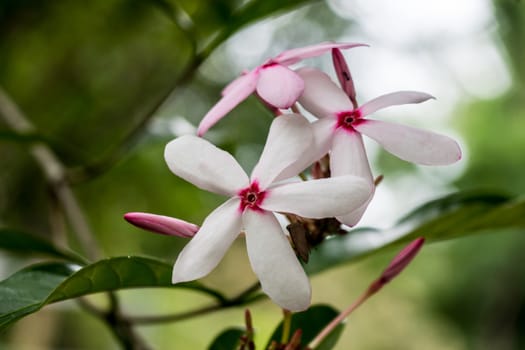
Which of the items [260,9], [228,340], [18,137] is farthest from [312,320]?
[18,137]

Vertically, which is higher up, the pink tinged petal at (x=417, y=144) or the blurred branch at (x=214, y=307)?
the blurred branch at (x=214, y=307)

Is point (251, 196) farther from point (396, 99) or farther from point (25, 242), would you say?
point (25, 242)

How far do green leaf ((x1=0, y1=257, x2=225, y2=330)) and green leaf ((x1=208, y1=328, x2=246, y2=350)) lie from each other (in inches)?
4.7

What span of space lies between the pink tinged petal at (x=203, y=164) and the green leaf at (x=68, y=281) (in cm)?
8

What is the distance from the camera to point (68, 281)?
1.21 ft

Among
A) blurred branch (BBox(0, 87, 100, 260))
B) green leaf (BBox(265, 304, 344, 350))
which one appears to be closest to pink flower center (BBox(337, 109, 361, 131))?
green leaf (BBox(265, 304, 344, 350))

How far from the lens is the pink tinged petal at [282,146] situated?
35 cm

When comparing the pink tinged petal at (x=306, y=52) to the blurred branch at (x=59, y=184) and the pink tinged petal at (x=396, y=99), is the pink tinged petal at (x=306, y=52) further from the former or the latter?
the blurred branch at (x=59, y=184)

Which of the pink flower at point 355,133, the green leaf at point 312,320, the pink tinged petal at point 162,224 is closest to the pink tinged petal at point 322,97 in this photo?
the pink flower at point 355,133

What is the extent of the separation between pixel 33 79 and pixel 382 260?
1.97 m

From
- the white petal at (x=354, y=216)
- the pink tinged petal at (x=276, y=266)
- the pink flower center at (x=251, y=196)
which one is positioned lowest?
the pink tinged petal at (x=276, y=266)

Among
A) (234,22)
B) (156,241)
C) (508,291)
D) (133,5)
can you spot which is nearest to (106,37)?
(133,5)

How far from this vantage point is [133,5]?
1.55m

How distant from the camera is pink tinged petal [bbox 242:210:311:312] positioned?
1.08 feet
